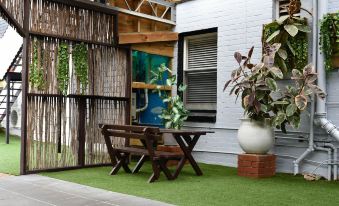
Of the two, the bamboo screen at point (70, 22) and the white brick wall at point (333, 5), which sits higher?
the white brick wall at point (333, 5)

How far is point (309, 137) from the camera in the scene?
627 cm

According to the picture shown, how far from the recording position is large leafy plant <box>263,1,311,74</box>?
6.17 metres

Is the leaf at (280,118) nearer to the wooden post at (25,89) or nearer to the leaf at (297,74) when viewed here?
the leaf at (297,74)

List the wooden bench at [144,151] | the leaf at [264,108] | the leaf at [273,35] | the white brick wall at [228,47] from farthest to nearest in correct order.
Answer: the white brick wall at [228,47], the leaf at [273,35], the leaf at [264,108], the wooden bench at [144,151]

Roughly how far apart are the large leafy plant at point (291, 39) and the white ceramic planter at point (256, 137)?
954mm

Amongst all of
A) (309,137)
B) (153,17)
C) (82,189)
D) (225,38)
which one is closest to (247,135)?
(309,137)

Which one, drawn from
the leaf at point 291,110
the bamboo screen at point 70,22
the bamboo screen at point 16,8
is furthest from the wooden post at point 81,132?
the leaf at point 291,110

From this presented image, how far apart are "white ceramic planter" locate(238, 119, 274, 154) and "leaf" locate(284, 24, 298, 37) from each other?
1.40 meters

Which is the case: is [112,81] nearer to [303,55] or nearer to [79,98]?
[79,98]

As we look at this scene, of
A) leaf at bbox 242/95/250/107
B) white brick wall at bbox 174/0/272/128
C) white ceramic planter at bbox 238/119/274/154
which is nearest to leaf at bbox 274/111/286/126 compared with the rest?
white ceramic planter at bbox 238/119/274/154

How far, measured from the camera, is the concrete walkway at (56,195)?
431 centimetres

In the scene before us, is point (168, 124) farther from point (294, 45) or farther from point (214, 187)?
point (294, 45)

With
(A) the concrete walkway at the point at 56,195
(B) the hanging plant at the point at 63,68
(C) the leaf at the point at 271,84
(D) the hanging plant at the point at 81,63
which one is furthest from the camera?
(D) the hanging plant at the point at 81,63

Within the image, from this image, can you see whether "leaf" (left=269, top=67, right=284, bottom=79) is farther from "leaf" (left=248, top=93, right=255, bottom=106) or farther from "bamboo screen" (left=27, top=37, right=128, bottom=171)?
"bamboo screen" (left=27, top=37, right=128, bottom=171)
